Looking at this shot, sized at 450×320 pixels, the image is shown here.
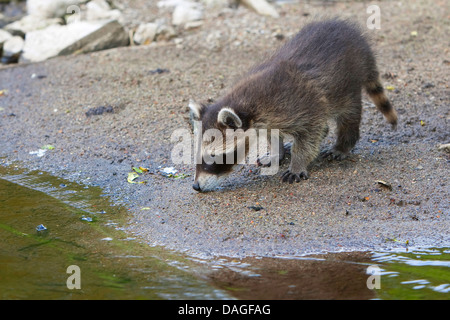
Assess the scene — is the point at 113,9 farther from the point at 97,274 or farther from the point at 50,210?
the point at 97,274

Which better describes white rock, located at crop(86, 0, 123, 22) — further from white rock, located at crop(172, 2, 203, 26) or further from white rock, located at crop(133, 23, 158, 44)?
white rock, located at crop(172, 2, 203, 26)

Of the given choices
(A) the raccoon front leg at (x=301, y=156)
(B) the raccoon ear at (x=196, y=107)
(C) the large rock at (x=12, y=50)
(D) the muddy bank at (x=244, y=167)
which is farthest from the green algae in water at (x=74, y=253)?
(C) the large rock at (x=12, y=50)

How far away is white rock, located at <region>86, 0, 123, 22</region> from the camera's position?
43.5 feet

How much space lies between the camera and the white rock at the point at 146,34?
40.3 ft

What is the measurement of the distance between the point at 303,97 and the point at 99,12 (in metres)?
7.75

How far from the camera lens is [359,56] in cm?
773

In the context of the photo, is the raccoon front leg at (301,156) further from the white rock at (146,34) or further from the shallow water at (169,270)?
the white rock at (146,34)

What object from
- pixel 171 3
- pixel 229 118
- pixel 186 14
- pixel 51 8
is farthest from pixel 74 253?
pixel 171 3

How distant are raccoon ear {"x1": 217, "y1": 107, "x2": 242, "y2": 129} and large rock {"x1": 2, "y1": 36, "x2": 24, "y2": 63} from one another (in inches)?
291

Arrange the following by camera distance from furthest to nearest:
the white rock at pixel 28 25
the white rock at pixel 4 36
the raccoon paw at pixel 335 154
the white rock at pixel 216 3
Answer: the white rock at pixel 216 3
the white rock at pixel 28 25
the white rock at pixel 4 36
the raccoon paw at pixel 335 154

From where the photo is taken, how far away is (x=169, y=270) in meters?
5.45

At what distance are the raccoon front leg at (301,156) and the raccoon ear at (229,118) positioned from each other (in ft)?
3.19

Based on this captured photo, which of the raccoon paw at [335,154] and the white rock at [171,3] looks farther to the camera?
the white rock at [171,3]

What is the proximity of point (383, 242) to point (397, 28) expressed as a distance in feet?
23.5
